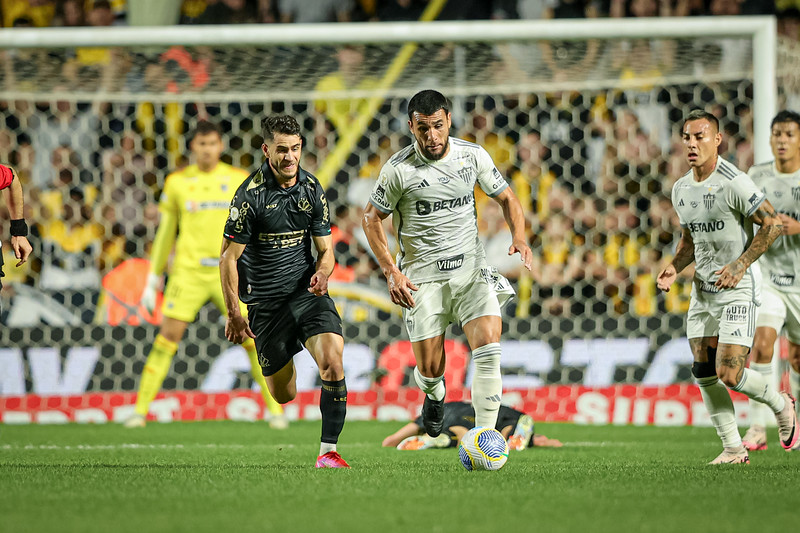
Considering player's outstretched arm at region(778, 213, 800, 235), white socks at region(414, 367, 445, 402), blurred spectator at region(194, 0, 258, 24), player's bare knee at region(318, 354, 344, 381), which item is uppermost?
blurred spectator at region(194, 0, 258, 24)

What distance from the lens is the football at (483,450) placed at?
554 centimetres

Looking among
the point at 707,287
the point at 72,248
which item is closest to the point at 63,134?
the point at 72,248

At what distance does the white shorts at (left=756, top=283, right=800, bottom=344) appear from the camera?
723cm

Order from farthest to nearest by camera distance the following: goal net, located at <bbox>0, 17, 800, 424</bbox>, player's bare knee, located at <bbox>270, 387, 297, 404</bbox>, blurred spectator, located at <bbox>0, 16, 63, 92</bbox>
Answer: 1. blurred spectator, located at <bbox>0, 16, 63, 92</bbox>
2. goal net, located at <bbox>0, 17, 800, 424</bbox>
3. player's bare knee, located at <bbox>270, 387, 297, 404</bbox>

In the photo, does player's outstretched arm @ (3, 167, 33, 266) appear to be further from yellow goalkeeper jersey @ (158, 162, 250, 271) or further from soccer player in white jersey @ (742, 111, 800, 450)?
soccer player in white jersey @ (742, 111, 800, 450)

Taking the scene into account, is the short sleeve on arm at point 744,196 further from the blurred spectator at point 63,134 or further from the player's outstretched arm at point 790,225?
the blurred spectator at point 63,134

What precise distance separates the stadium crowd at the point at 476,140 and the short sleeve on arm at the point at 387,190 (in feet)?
14.8

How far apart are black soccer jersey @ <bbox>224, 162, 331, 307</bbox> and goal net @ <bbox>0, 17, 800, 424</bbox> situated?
335cm

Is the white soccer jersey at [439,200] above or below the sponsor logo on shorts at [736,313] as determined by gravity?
above

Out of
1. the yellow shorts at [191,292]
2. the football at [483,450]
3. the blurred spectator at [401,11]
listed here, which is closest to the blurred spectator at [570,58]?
the blurred spectator at [401,11]

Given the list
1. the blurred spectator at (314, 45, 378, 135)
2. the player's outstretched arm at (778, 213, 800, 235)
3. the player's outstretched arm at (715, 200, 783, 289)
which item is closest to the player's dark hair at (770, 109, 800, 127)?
the player's outstretched arm at (778, 213, 800, 235)

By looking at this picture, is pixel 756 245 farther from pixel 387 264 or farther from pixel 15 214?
pixel 15 214

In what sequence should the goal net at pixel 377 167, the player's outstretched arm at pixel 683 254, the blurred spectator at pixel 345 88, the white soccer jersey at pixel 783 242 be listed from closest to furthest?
1. the player's outstretched arm at pixel 683 254
2. the white soccer jersey at pixel 783 242
3. the goal net at pixel 377 167
4. the blurred spectator at pixel 345 88

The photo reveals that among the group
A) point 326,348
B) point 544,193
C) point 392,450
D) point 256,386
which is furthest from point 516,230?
point 544,193
